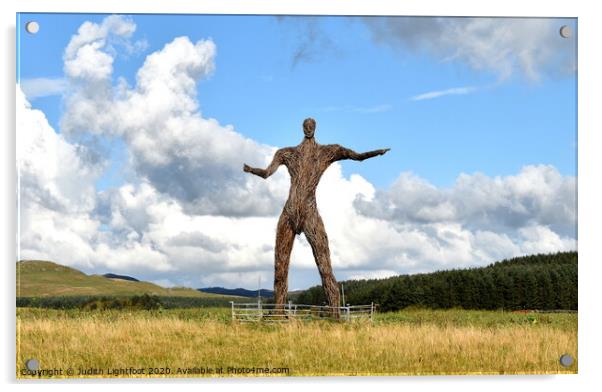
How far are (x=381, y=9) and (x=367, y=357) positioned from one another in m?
5.23

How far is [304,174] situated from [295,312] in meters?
2.43

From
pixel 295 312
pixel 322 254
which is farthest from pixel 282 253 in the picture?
pixel 295 312

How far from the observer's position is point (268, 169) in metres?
13.5

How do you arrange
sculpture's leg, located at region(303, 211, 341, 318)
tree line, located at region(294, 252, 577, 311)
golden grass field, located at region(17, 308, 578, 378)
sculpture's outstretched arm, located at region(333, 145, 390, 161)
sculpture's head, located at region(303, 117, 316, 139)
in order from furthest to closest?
tree line, located at region(294, 252, 577, 311), sculpture's leg, located at region(303, 211, 341, 318), sculpture's head, located at region(303, 117, 316, 139), sculpture's outstretched arm, located at region(333, 145, 390, 161), golden grass field, located at region(17, 308, 578, 378)

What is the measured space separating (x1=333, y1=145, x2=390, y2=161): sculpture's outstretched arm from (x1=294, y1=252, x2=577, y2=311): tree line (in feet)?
7.80

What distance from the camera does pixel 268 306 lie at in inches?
560

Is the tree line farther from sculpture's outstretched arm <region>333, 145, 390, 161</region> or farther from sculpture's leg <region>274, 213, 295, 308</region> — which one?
sculpture's outstretched arm <region>333, 145, 390, 161</region>

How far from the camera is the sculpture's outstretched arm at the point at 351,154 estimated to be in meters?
12.9

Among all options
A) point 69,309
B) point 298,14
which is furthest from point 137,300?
point 298,14

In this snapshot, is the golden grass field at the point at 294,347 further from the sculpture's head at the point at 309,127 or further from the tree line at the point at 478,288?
the sculpture's head at the point at 309,127

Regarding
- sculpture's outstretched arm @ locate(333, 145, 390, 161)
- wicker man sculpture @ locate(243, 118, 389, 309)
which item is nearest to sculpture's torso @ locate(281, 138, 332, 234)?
wicker man sculpture @ locate(243, 118, 389, 309)

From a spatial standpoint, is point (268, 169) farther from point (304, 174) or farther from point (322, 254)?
point (322, 254)

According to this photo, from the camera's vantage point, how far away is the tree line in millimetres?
14594

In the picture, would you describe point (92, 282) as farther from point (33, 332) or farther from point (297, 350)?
point (297, 350)
